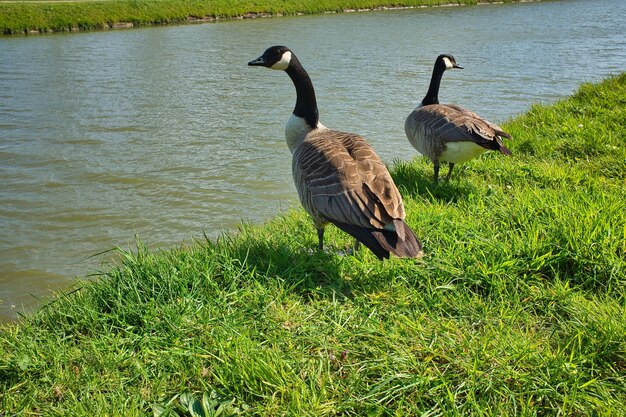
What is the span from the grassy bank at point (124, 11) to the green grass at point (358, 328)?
92.8ft

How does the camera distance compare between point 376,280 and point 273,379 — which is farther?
point 376,280

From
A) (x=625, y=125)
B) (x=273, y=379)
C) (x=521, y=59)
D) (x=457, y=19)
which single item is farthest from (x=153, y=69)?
(x=457, y=19)

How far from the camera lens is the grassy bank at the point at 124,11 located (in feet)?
90.4

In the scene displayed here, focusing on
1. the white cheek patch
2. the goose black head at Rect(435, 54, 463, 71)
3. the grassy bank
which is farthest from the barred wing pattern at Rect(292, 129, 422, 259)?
the grassy bank

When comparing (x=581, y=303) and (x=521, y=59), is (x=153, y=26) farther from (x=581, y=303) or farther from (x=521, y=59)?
(x=581, y=303)

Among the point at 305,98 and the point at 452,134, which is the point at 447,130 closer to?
the point at 452,134

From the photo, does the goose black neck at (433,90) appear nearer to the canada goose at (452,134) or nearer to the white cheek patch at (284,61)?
the canada goose at (452,134)

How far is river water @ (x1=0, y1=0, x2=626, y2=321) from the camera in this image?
6.59 m

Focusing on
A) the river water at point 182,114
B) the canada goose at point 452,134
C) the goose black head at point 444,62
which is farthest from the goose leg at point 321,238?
the goose black head at point 444,62

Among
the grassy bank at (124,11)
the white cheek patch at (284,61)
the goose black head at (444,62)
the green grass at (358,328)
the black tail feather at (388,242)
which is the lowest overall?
the green grass at (358,328)

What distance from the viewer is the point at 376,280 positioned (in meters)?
3.76

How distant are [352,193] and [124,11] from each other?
3163 cm

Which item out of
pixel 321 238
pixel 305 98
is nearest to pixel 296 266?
pixel 321 238

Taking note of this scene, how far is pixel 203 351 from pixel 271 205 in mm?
4168
